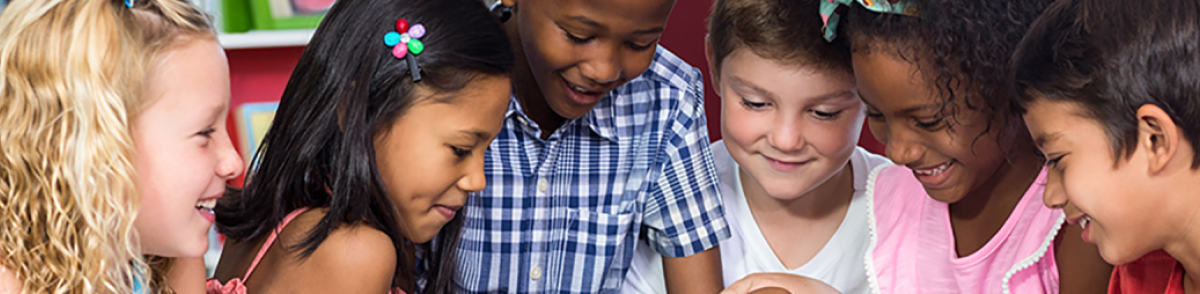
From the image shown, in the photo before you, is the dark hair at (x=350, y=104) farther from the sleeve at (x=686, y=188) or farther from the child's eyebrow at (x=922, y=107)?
the child's eyebrow at (x=922, y=107)

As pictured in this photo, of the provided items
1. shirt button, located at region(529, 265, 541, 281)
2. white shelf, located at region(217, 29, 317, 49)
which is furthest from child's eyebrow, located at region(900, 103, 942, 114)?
white shelf, located at region(217, 29, 317, 49)

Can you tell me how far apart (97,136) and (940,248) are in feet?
3.33

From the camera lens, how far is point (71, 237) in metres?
0.78

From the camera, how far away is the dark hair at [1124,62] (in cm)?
82

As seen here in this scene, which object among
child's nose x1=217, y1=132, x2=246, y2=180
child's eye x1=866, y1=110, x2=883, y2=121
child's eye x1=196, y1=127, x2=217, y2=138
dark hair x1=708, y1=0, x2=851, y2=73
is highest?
child's eye x1=196, y1=127, x2=217, y2=138

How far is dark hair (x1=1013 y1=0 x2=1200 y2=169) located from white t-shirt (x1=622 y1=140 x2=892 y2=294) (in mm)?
533

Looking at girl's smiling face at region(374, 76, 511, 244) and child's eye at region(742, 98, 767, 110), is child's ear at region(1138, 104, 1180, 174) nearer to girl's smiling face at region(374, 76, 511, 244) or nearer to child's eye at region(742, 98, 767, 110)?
child's eye at region(742, 98, 767, 110)

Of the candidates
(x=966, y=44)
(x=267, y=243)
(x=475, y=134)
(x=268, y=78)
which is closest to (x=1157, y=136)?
(x=966, y=44)

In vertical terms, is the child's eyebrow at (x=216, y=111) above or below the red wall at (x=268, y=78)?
above

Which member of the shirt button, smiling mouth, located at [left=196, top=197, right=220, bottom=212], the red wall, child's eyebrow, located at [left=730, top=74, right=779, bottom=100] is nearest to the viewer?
smiling mouth, located at [left=196, top=197, right=220, bottom=212]

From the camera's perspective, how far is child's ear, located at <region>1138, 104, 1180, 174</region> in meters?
0.82

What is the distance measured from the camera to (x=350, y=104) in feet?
3.38

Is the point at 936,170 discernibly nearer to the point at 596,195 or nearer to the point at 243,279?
the point at 596,195

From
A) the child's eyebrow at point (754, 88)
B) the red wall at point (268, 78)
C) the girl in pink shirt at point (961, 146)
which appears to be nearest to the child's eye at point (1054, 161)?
the girl in pink shirt at point (961, 146)
